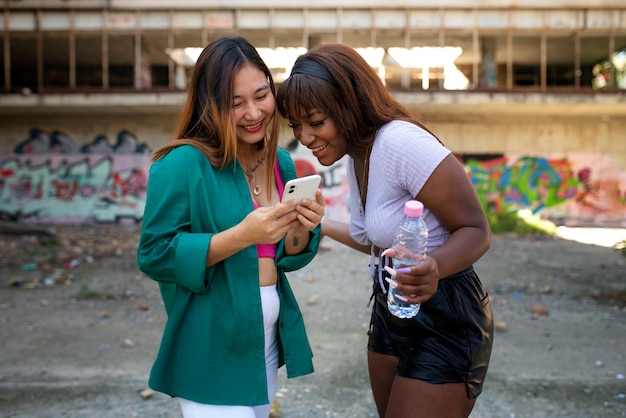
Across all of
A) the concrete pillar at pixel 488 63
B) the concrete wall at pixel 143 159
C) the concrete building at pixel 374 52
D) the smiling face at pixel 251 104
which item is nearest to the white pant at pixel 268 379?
the smiling face at pixel 251 104

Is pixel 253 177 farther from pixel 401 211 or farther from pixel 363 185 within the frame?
pixel 401 211

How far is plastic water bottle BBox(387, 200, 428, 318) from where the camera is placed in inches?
67.9

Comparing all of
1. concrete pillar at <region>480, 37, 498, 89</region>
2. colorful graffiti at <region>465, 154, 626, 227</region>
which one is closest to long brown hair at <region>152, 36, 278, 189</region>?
colorful graffiti at <region>465, 154, 626, 227</region>

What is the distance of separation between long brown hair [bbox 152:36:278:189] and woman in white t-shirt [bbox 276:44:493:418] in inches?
8.6

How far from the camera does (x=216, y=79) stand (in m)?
2.01

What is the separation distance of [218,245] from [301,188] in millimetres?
354

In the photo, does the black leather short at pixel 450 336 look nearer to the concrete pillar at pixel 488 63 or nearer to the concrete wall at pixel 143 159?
the concrete wall at pixel 143 159

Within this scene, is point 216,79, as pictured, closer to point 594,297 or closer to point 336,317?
point 336,317

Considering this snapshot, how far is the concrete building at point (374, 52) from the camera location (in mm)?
16281

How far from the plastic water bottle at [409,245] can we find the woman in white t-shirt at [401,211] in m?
0.04

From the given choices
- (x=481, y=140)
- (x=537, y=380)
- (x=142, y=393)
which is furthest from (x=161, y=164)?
(x=481, y=140)

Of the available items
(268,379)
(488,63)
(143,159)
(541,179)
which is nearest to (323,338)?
(268,379)

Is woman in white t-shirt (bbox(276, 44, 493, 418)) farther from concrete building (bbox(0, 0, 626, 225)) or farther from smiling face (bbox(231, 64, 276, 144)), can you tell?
concrete building (bbox(0, 0, 626, 225))

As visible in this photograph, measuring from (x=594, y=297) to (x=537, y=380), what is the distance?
352cm
